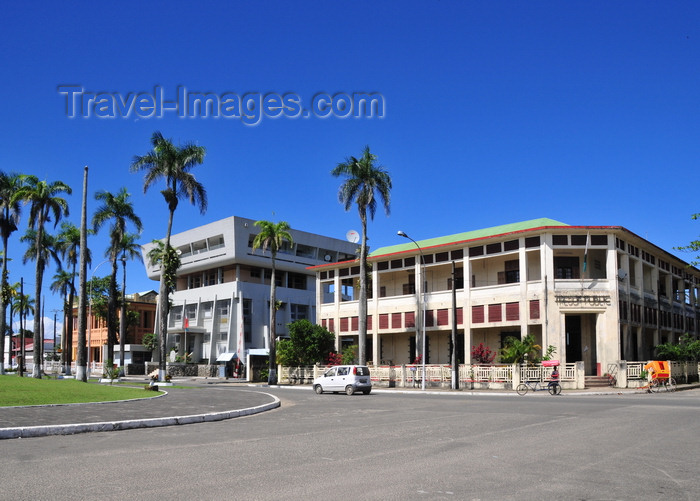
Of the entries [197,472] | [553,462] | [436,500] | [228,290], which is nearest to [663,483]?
[553,462]

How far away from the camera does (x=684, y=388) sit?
38125mm

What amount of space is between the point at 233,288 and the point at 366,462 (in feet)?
210

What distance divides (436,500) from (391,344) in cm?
4864

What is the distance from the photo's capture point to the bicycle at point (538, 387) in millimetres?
32344

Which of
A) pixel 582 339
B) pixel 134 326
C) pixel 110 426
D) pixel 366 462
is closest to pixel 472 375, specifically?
pixel 582 339

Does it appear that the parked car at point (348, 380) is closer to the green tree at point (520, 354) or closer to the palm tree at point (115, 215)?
the green tree at point (520, 354)

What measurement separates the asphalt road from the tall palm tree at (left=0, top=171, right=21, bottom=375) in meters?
41.9

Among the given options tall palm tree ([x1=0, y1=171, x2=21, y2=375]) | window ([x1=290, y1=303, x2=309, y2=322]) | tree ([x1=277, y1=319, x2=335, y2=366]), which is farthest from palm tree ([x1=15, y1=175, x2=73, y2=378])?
window ([x1=290, y1=303, x2=309, y2=322])

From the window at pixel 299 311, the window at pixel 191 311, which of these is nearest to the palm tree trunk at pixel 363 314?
the window at pixel 299 311

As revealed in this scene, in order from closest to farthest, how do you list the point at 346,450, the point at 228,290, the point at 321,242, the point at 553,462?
the point at 553,462 < the point at 346,450 < the point at 228,290 < the point at 321,242

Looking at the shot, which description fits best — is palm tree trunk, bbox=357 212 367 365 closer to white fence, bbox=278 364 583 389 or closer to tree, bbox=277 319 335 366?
white fence, bbox=278 364 583 389

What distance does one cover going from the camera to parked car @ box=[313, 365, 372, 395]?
33969 millimetres

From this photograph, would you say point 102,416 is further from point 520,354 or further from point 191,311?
point 191,311

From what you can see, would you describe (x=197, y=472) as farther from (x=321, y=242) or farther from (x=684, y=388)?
(x=321, y=242)
